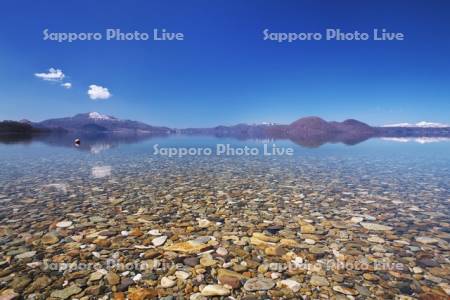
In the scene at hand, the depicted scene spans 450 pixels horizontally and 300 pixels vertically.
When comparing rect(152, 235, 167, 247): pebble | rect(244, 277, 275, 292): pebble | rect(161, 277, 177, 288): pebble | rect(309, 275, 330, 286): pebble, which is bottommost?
rect(309, 275, 330, 286): pebble

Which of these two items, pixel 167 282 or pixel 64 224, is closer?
pixel 167 282

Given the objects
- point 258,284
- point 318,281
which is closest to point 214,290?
point 258,284

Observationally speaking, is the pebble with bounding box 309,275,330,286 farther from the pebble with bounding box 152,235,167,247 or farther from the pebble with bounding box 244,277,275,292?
the pebble with bounding box 152,235,167,247

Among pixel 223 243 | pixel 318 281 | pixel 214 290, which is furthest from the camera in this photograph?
pixel 223 243

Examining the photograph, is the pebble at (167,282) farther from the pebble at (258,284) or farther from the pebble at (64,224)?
the pebble at (64,224)

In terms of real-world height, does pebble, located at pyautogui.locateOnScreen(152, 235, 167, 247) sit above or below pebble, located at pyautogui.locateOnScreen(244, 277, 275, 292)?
above

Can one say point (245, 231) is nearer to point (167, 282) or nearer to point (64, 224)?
point (167, 282)

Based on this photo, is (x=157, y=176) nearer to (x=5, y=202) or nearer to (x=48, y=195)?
(x=48, y=195)

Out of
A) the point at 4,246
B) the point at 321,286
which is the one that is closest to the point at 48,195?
the point at 4,246

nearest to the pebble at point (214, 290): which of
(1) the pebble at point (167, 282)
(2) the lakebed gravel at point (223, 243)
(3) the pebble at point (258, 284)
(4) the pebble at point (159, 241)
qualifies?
(2) the lakebed gravel at point (223, 243)

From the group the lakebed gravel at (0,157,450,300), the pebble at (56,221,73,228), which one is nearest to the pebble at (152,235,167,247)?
the lakebed gravel at (0,157,450,300)

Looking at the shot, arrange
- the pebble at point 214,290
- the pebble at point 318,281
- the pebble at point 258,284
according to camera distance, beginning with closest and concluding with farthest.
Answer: the pebble at point 214,290, the pebble at point 258,284, the pebble at point 318,281
